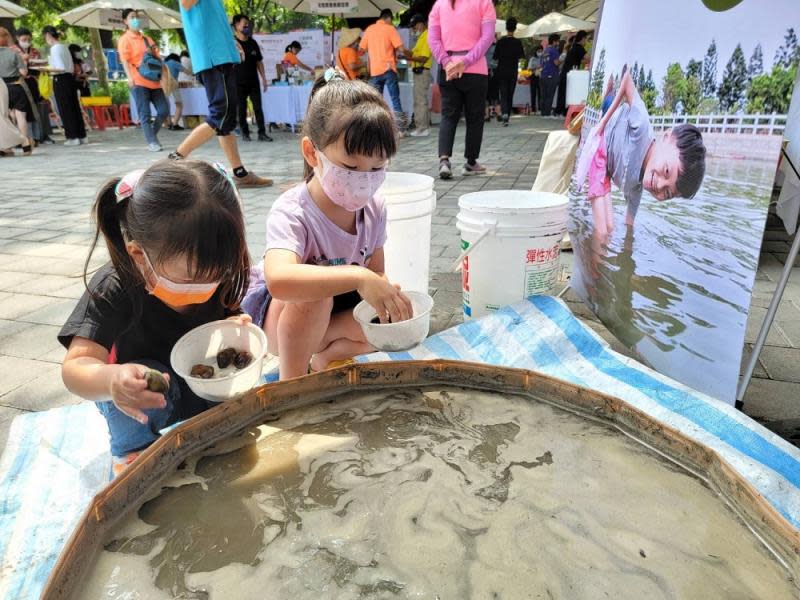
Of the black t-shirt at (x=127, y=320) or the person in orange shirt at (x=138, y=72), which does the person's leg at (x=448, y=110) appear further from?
the person in orange shirt at (x=138, y=72)

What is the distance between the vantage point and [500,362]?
211 cm

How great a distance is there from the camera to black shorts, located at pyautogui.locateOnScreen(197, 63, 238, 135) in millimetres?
4641

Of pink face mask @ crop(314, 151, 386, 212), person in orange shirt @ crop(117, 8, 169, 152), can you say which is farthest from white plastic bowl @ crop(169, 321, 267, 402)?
person in orange shirt @ crop(117, 8, 169, 152)

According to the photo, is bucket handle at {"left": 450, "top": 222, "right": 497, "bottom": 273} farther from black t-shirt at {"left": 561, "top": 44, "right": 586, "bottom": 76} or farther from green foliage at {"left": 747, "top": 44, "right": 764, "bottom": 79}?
black t-shirt at {"left": 561, "top": 44, "right": 586, "bottom": 76}

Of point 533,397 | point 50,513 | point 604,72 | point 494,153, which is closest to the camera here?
point 533,397

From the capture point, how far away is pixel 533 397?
124cm

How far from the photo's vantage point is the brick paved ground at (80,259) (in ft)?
6.49

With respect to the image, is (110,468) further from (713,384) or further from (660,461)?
(713,384)

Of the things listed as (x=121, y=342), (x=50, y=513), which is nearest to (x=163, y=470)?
(x=121, y=342)

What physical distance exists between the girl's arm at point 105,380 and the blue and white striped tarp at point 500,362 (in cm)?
39

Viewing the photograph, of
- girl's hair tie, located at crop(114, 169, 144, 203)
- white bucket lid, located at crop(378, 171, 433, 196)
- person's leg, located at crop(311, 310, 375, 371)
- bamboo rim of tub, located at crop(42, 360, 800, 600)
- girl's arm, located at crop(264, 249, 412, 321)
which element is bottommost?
person's leg, located at crop(311, 310, 375, 371)

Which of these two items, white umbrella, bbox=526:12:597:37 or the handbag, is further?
white umbrella, bbox=526:12:597:37

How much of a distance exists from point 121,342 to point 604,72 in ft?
6.11

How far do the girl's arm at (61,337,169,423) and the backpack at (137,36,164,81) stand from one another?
8.44m
